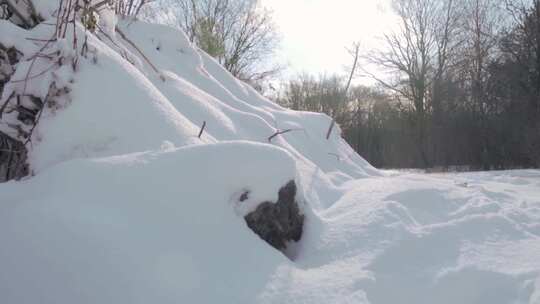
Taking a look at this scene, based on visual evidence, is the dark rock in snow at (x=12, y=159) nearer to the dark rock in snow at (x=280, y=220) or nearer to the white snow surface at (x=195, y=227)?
the white snow surface at (x=195, y=227)

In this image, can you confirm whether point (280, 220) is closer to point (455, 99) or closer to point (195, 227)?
point (195, 227)

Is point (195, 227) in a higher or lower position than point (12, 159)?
lower

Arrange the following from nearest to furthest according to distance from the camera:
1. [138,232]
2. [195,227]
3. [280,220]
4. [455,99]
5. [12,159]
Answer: [138,232] → [195,227] → [280,220] → [12,159] → [455,99]

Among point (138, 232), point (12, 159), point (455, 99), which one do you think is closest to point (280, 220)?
point (138, 232)

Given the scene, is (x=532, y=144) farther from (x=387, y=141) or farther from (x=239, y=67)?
(x=239, y=67)

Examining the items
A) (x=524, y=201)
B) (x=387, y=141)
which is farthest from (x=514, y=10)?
(x=524, y=201)

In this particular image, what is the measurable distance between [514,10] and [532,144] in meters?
5.44

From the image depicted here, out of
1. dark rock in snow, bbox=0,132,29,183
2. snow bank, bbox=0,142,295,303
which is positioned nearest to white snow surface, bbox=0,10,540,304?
snow bank, bbox=0,142,295,303

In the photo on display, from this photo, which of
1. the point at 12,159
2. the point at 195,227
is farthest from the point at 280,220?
the point at 12,159

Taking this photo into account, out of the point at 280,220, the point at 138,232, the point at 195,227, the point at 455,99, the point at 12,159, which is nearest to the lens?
the point at 138,232

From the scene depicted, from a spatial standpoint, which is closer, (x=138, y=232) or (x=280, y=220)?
(x=138, y=232)

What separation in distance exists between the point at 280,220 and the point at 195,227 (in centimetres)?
52

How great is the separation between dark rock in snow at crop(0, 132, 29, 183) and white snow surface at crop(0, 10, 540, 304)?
0.41 feet

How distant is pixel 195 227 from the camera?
135cm
